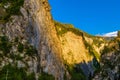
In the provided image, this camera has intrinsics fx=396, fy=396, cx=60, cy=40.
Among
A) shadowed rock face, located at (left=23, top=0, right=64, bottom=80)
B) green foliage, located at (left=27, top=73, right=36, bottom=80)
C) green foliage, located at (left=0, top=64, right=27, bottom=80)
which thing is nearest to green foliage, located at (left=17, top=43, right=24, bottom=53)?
shadowed rock face, located at (left=23, top=0, right=64, bottom=80)

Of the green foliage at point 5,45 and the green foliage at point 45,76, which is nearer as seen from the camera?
the green foliage at point 5,45

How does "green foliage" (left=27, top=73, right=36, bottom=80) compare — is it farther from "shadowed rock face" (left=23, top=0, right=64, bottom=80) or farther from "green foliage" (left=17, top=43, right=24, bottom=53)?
"green foliage" (left=17, top=43, right=24, bottom=53)

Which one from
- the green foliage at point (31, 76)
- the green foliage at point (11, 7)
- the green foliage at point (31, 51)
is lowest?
the green foliage at point (31, 76)

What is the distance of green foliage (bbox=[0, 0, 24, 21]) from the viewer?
121 m

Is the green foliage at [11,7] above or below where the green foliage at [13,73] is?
above

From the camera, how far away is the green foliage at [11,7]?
396ft

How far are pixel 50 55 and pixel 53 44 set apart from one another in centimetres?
736

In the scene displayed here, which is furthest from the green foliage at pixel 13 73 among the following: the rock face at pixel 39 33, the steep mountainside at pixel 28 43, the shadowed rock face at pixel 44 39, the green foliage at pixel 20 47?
the shadowed rock face at pixel 44 39

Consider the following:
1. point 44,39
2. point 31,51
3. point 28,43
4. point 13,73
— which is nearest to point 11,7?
point 28,43

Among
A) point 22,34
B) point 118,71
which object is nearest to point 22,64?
point 22,34

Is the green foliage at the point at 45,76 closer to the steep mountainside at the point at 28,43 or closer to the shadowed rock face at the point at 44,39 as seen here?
the steep mountainside at the point at 28,43

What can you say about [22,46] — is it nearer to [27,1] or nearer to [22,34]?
[22,34]

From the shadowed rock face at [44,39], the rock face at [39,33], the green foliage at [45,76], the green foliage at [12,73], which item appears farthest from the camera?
the shadowed rock face at [44,39]

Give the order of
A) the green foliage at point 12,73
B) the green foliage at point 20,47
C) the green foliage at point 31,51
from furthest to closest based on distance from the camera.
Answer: the green foliage at point 31,51, the green foliage at point 20,47, the green foliage at point 12,73
